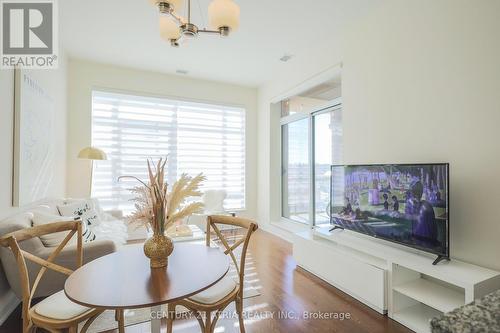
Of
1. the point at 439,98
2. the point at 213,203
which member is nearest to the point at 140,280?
the point at 439,98

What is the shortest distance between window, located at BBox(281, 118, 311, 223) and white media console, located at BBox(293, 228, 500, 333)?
1.72 meters

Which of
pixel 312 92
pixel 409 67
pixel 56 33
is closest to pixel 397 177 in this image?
pixel 409 67

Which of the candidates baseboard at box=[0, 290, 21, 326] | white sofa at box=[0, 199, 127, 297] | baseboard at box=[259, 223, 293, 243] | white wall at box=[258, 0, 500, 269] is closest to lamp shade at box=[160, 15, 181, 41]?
white sofa at box=[0, 199, 127, 297]

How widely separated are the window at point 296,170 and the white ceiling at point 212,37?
1145 millimetres

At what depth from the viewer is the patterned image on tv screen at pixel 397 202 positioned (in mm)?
1970

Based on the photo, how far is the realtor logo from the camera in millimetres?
2389

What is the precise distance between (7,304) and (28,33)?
8.89 ft

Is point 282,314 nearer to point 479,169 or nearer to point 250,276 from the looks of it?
point 250,276

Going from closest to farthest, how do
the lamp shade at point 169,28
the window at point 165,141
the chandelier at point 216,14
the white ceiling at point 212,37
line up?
the chandelier at point 216,14
the lamp shade at point 169,28
the white ceiling at point 212,37
the window at point 165,141

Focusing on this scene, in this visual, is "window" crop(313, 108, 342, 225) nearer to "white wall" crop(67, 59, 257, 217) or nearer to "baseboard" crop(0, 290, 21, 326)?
"white wall" crop(67, 59, 257, 217)

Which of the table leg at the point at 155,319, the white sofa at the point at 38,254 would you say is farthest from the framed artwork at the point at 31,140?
the table leg at the point at 155,319

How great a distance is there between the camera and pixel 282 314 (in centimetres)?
215

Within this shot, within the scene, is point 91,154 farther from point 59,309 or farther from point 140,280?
point 140,280

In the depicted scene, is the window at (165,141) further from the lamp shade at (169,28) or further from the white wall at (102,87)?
the lamp shade at (169,28)
